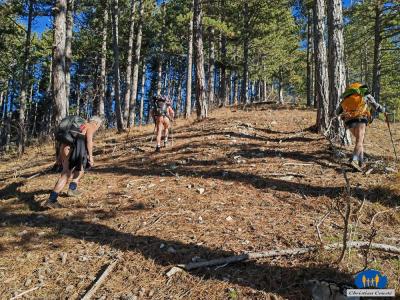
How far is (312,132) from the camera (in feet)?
33.8

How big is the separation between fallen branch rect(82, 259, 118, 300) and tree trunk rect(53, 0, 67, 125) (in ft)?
19.4

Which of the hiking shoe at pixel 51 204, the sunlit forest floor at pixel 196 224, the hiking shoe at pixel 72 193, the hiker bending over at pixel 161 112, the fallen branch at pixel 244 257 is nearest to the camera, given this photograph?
the sunlit forest floor at pixel 196 224

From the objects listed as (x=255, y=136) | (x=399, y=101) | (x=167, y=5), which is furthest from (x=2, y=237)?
(x=399, y=101)

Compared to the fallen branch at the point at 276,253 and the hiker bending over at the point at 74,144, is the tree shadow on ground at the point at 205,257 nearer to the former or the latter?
the fallen branch at the point at 276,253

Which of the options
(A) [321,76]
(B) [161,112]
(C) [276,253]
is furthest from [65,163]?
(A) [321,76]

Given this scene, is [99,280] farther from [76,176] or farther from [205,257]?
[76,176]

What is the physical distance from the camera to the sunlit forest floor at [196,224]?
377 cm

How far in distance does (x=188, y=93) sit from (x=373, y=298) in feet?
55.4

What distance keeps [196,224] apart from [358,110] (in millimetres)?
4199

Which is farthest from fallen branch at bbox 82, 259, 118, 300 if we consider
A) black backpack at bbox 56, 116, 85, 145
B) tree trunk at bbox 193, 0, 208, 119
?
tree trunk at bbox 193, 0, 208, 119

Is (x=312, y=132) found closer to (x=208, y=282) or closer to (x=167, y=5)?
(x=208, y=282)

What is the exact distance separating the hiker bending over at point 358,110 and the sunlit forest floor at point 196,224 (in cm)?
48

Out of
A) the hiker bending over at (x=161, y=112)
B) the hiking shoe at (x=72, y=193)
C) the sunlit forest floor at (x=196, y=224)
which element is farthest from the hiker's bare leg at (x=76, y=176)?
the hiker bending over at (x=161, y=112)

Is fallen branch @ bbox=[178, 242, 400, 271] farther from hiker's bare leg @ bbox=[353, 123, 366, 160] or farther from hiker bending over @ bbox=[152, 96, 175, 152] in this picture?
hiker bending over @ bbox=[152, 96, 175, 152]
